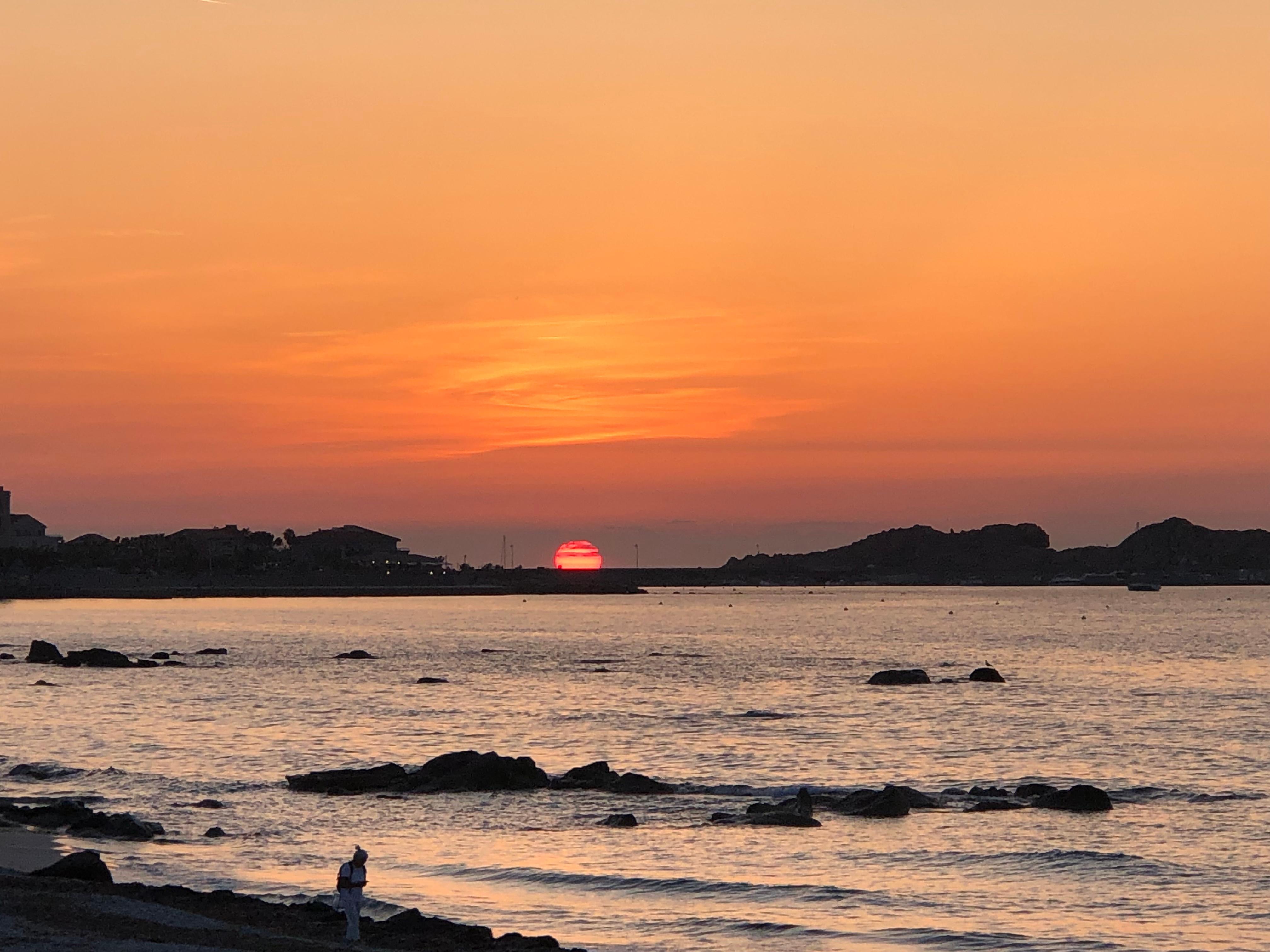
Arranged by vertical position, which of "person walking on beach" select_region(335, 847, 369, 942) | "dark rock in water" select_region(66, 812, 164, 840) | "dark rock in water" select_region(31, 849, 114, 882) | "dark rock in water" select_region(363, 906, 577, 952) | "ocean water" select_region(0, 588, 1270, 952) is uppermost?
"person walking on beach" select_region(335, 847, 369, 942)

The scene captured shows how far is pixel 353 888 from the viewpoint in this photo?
23.2m

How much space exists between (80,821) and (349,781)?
35.5 ft

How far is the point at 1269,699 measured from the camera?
277 ft

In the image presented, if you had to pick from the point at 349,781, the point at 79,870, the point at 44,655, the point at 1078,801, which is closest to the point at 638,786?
the point at 349,781

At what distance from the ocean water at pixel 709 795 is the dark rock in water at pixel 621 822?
0.41 metres

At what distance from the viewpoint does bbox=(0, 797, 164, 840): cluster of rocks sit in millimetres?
35844

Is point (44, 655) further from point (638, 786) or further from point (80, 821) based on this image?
point (80, 821)

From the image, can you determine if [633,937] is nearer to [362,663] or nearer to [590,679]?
[590,679]

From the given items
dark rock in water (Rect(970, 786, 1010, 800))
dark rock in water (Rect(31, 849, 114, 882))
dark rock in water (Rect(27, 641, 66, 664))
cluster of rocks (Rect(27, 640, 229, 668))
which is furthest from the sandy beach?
dark rock in water (Rect(27, 641, 66, 664))

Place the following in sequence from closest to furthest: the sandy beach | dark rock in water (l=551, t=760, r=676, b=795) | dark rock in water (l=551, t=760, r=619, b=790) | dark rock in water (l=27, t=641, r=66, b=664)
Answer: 1. the sandy beach
2. dark rock in water (l=551, t=760, r=676, b=795)
3. dark rock in water (l=551, t=760, r=619, b=790)
4. dark rock in water (l=27, t=641, r=66, b=664)

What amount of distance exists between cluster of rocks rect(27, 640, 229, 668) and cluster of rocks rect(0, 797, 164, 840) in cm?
6967

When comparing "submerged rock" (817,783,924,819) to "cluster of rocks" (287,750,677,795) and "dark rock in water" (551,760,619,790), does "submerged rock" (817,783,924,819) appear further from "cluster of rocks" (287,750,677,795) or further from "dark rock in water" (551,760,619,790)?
"dark rock in water" (551,760,619,790)

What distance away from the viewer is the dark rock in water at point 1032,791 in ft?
147

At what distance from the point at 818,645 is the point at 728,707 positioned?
238 ft
